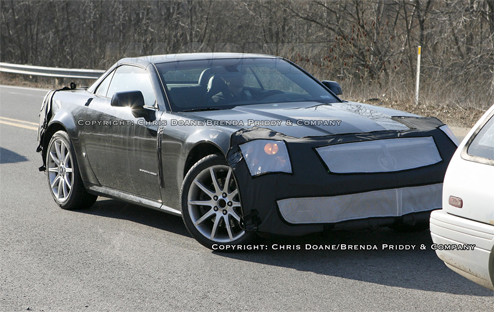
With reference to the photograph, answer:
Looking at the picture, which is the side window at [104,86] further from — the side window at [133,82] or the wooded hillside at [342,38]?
the wooded hillside at [342,38]

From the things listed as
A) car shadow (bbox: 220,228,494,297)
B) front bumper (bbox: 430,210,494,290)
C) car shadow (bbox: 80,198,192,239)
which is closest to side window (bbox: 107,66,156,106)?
car shadow (bbox: 80,198,192,239)

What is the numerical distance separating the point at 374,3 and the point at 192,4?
14.9 m

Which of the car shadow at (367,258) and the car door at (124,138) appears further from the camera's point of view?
the car door at (124,138)

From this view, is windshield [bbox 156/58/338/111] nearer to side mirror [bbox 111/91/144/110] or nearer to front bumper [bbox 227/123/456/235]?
side mirror [bbox 111/91/144/110]

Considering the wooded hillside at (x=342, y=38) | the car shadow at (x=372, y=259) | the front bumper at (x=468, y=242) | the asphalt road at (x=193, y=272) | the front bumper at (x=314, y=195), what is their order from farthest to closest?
the wooded hillside at (x=342, y=38)
the front bumper at (x=314, y=195)
the car shadow at (x=372, y=259)
the asphalt road at (x=193, y=272)
the front bumper at (x=468, y=242)

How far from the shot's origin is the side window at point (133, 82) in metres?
6.05

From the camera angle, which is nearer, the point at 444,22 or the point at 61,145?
the point at 61,145

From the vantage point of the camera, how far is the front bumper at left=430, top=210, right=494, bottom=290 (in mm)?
3293

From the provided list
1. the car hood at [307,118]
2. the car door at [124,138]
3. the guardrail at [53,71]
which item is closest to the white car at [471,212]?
the car hood at [307,118]

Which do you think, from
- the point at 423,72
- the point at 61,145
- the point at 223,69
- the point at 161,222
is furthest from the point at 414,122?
the point at 423,72

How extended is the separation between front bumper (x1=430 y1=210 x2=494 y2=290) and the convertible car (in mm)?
1122

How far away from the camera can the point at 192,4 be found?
3484 cm

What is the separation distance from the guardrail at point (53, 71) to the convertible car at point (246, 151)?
16.0 meters

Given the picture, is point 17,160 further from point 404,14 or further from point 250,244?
point 404,14
